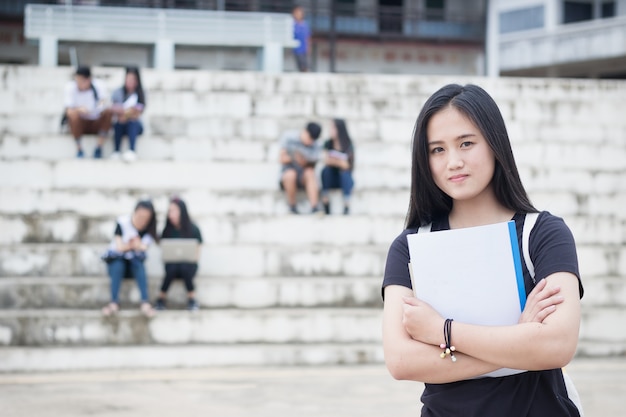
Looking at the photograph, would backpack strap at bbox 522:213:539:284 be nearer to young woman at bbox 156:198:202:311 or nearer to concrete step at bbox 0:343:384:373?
concrete step at bbox 0:343:384:373

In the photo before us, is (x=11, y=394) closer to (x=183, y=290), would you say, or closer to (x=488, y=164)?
(x=183, y=290)

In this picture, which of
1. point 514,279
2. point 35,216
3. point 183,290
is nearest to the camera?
point 514,279

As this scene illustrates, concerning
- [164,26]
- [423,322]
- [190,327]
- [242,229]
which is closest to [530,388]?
[423,322]

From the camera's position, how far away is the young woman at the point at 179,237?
875 centimetres

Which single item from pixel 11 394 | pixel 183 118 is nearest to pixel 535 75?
pixel 183 118

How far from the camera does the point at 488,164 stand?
7.72 ft

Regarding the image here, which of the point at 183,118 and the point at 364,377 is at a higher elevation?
the point at 183,118

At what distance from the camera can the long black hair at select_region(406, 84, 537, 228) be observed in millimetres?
2336

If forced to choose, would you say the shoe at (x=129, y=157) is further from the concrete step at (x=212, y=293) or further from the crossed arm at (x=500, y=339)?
the crossed arm at (x=500, y=339)

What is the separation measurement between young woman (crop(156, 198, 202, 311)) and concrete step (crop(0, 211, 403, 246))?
0.92 metres

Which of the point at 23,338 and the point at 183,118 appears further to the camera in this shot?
the point at 183,118

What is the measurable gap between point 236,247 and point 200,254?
343 millimetres

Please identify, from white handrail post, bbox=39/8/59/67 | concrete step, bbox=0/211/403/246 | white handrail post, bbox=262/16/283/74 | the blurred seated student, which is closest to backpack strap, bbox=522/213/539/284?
concrete step, bbox=0/211/403/246

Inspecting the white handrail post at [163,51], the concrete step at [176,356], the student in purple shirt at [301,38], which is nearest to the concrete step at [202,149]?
the concrete step at [176,356]
